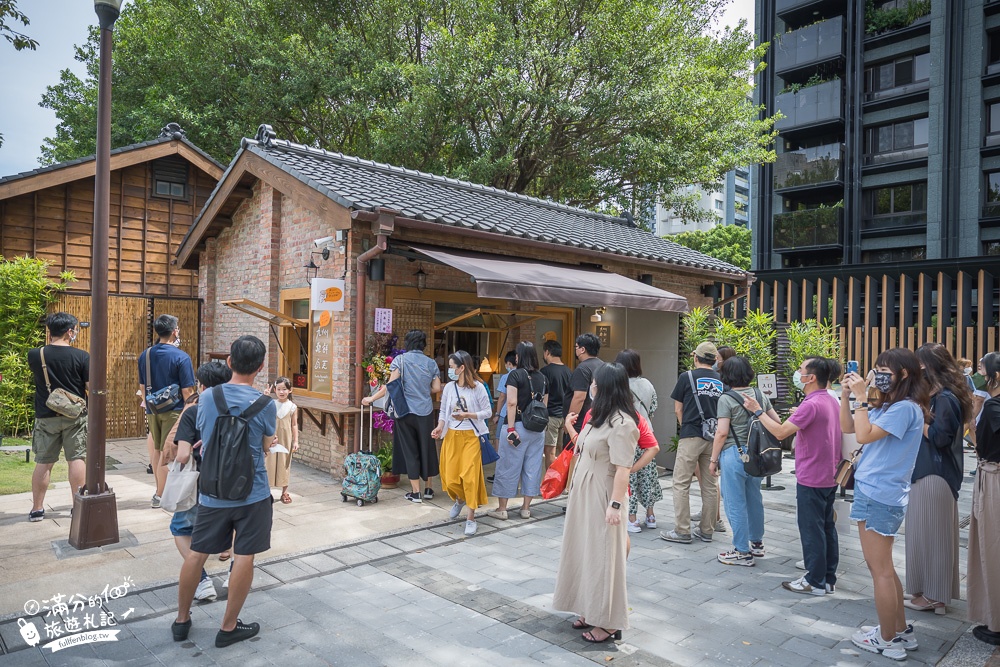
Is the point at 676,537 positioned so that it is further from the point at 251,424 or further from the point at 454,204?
the point at 454,204

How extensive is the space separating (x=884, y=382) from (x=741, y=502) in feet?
6.39

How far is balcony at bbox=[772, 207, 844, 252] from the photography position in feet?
84.3

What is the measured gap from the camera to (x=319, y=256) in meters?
8.55

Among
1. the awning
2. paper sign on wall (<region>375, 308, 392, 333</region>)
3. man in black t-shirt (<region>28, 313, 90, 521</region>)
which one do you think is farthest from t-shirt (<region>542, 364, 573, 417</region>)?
man in black t-shirt (<region>28, 313, 90, 521</region>)

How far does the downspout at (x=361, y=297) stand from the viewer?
23.6 feet

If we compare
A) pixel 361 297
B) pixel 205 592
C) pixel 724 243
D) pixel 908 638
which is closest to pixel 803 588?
pixel 908 638

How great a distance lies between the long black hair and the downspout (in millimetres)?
4012

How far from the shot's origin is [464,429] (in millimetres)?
6137

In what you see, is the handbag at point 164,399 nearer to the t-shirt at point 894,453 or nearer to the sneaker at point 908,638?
the t-shirt at point 894,453

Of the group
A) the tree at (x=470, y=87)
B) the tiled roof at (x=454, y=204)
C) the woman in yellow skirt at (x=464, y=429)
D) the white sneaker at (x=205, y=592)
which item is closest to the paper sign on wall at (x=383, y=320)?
the tiled roof at (x=454, y=204)

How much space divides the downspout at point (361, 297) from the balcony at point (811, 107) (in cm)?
2467

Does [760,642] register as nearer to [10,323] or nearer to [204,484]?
[204,484]

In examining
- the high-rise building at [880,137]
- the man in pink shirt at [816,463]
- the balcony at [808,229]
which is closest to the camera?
the man in pink shirt at [816,463]

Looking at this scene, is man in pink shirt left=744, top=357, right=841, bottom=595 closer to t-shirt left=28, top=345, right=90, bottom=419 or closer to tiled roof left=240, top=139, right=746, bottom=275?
tiled roof left=240, top=139, right=746, bottom=275
